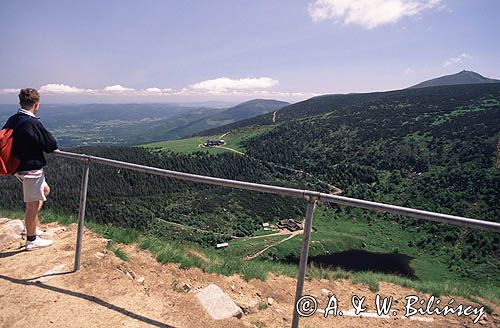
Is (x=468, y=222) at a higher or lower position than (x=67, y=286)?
higher

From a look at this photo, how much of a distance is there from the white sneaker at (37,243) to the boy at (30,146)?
0.44 metres

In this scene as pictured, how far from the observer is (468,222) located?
317cm

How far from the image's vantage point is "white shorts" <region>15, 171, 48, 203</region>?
19.2 feet

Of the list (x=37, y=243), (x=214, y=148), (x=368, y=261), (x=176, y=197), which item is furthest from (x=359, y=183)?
(x=37, y=243)

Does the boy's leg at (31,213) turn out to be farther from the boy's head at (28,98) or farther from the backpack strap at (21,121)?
the boy's head at (28,98)

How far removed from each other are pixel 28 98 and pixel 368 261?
245 ft

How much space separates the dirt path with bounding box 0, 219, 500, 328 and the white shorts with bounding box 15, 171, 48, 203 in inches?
44.6

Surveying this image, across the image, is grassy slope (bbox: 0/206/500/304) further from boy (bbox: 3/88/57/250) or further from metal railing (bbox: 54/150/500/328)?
metal railing (bbox: 54/150/500/328)

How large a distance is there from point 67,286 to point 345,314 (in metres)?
4.68

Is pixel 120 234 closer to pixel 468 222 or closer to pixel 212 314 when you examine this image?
pixel 212 314

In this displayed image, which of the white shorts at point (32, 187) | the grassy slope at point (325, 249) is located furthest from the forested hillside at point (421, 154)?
the white shorts at point (32, 187)

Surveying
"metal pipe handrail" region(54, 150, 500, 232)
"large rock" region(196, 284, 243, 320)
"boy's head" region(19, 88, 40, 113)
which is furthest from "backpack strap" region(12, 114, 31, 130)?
"large rock" region(196, 284, 243, 320)

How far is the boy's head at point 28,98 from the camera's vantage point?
18.3 ft

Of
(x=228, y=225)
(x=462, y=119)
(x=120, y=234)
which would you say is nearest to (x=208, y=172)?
(x=228, y=225)
